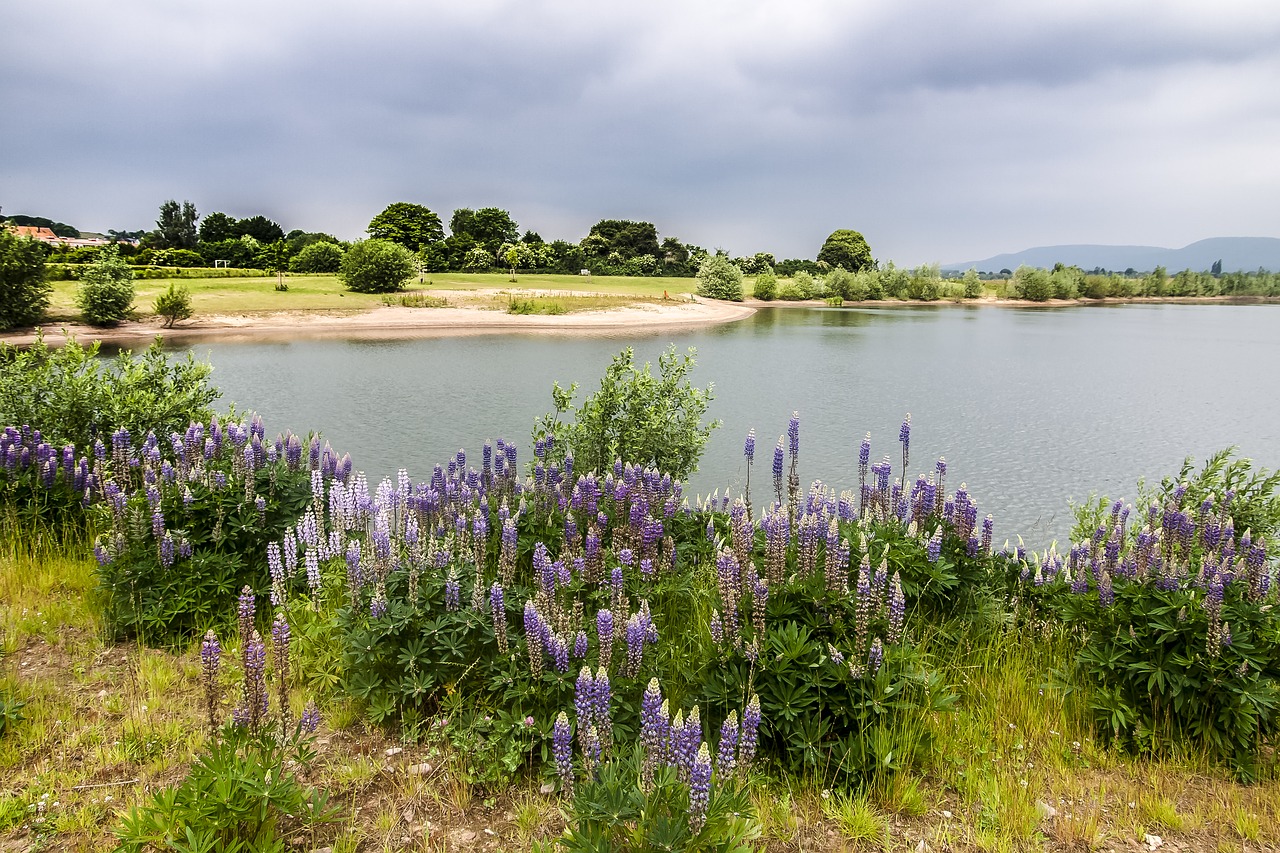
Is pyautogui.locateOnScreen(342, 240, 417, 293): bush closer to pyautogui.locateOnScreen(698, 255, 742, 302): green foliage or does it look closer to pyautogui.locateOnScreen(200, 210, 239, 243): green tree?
pyautogui.locateOnScreen(698, 255, 742, 302): green foliage

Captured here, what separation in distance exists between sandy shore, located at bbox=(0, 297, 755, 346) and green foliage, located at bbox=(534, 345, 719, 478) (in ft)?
125

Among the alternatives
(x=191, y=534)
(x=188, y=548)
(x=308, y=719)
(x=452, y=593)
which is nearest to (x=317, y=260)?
(x=191, y=534)

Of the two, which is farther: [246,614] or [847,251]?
[847,251]

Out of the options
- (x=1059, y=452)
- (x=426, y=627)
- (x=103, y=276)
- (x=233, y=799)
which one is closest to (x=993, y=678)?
(x=426, y=627)

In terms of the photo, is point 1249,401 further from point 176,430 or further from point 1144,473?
point 176,430

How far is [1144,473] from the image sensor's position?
1542 centimetres

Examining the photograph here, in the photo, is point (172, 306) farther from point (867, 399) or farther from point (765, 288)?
point (765, 288)

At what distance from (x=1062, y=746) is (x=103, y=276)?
49.9 m

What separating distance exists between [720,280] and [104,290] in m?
60.3

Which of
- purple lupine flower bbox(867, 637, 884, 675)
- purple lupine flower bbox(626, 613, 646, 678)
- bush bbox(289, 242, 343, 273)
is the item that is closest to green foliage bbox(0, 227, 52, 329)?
bush bbox(289, 242, 343, 273)

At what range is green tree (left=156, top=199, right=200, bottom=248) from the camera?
302 ft

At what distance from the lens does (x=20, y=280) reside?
3706 centimetres

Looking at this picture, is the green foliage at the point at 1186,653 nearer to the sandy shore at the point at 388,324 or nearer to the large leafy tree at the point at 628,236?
the sandy shore at the point at 388,324

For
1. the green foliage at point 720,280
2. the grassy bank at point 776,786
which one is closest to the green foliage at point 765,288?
the green foliage at point 720,280
